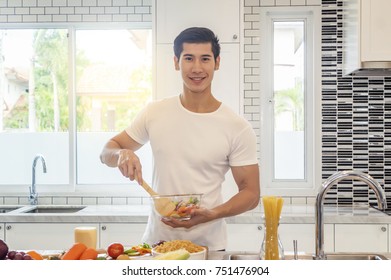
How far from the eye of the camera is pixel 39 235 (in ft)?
10.6

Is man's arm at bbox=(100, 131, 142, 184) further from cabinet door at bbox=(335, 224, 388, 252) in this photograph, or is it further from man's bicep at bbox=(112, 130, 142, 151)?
cabinet door at bbox=(335, 224, 388, 252)

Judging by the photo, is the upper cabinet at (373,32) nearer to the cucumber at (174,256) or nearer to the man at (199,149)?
the man at (199,149)

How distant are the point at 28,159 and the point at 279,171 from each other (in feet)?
5.90

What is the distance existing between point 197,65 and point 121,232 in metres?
1.45

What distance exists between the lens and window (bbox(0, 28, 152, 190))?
12.6ft

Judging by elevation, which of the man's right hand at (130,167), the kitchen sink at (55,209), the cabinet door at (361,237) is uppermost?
the man's right hand at (130,167)

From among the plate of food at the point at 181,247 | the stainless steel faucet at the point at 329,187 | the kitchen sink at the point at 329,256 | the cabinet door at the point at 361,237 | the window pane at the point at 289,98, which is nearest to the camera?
the stainless steel faucet at the point at 329,187

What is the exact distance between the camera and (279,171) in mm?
3826

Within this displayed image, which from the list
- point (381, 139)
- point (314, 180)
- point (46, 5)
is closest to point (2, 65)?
point (46, 5)

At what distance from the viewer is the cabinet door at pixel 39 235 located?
3209 millimetres

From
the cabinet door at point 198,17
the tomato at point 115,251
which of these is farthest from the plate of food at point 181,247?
the cabinet door at point 198,17

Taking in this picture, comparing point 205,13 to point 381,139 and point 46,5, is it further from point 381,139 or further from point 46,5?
point 381,139

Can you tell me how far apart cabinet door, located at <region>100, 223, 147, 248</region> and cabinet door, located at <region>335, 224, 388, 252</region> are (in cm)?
116

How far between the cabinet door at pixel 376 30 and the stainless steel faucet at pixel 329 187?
1854 mm
